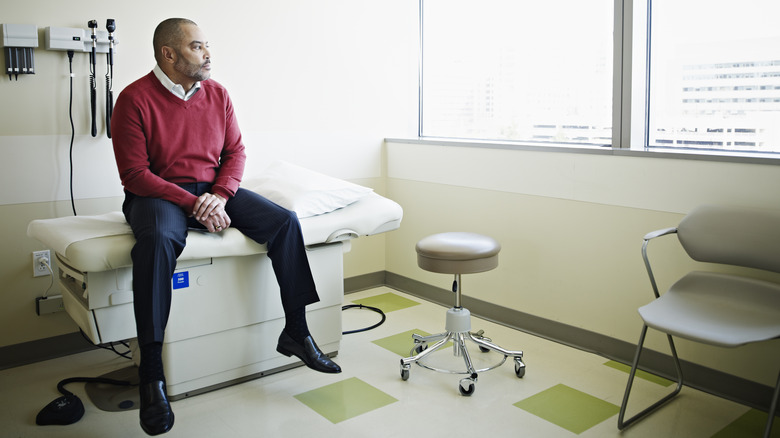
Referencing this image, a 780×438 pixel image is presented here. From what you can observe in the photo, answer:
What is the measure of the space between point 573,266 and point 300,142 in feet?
5.51

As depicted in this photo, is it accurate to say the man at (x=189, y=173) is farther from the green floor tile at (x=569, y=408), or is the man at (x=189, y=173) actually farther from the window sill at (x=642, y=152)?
the window sill at (x=642, y=152)

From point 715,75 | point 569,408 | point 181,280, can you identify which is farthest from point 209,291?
point 715,75

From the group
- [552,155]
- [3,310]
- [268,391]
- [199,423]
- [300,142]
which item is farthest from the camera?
[300,142]

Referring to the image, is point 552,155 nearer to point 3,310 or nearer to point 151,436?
point 151,436

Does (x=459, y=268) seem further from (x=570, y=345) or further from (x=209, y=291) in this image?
(x=209, y=291)

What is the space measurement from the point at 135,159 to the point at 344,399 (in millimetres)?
1248

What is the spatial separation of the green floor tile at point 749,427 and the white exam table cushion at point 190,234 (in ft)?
5.18

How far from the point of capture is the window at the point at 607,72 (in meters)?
2.64

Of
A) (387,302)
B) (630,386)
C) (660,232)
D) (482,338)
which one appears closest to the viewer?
(630,386)

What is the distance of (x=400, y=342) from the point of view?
3268 millimetres

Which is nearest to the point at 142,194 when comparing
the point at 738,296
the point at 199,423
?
the point at 199,423

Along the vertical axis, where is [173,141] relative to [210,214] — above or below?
above

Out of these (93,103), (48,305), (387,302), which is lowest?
(387,302)

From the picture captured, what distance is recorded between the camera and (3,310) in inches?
117
